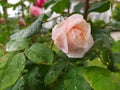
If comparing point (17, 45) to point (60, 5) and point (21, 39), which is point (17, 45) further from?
point (60, 5)

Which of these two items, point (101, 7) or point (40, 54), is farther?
point (101, 7)

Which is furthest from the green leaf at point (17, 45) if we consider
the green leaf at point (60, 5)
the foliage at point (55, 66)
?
the green leaf at point (60, 5)

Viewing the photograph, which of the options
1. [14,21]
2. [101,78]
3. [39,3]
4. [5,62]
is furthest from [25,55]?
[14,21]

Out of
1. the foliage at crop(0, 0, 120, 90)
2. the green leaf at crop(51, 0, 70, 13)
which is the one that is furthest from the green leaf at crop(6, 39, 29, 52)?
the green leaf at crop(51, 0, 70, 13)

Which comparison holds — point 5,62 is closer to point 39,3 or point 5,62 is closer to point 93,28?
point 93,28

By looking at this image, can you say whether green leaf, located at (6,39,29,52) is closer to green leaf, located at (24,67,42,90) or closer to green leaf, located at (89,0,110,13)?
green leaf, located at (24,67,42,90)

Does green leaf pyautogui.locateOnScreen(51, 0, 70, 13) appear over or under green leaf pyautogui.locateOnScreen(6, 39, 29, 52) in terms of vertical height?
over

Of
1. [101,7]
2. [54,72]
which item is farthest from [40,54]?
[101,7]
